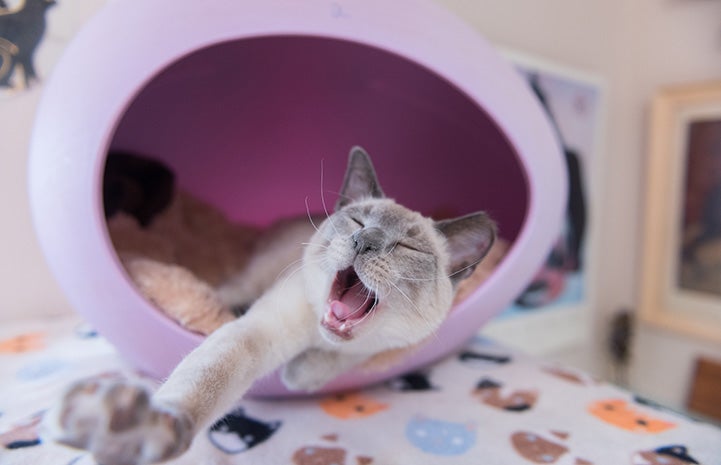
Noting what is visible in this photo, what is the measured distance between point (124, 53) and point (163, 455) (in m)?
0.52

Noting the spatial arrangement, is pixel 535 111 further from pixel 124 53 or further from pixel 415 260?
pixel 124 53

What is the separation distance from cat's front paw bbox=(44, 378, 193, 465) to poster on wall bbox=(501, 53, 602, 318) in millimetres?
1308

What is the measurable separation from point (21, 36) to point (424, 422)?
106 centimetres

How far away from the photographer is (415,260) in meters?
0.53

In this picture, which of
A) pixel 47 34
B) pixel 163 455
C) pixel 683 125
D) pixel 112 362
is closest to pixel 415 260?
pixel 163 455

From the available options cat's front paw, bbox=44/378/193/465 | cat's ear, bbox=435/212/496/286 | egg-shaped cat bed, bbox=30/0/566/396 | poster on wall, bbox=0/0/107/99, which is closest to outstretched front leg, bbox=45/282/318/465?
cat's front paw, bbox=44/378/193/465

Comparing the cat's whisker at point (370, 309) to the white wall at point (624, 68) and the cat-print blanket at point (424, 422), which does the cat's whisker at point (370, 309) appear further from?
the white wall at point (624, 68)

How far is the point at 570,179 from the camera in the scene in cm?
154

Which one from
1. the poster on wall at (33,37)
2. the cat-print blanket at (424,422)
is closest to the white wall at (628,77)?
the cat-print blanket at (424,422)

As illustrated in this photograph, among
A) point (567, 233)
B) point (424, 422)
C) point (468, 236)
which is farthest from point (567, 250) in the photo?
point (468, 236)

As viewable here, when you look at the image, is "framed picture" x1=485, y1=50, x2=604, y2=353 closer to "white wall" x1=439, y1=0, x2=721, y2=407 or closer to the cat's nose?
"white wall" x1=439, y1=0, x2=721, y2=407

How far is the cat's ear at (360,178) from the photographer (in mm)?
587

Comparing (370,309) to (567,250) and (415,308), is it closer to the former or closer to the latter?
(415,308)

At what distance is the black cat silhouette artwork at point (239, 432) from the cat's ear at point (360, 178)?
0.36 metres
